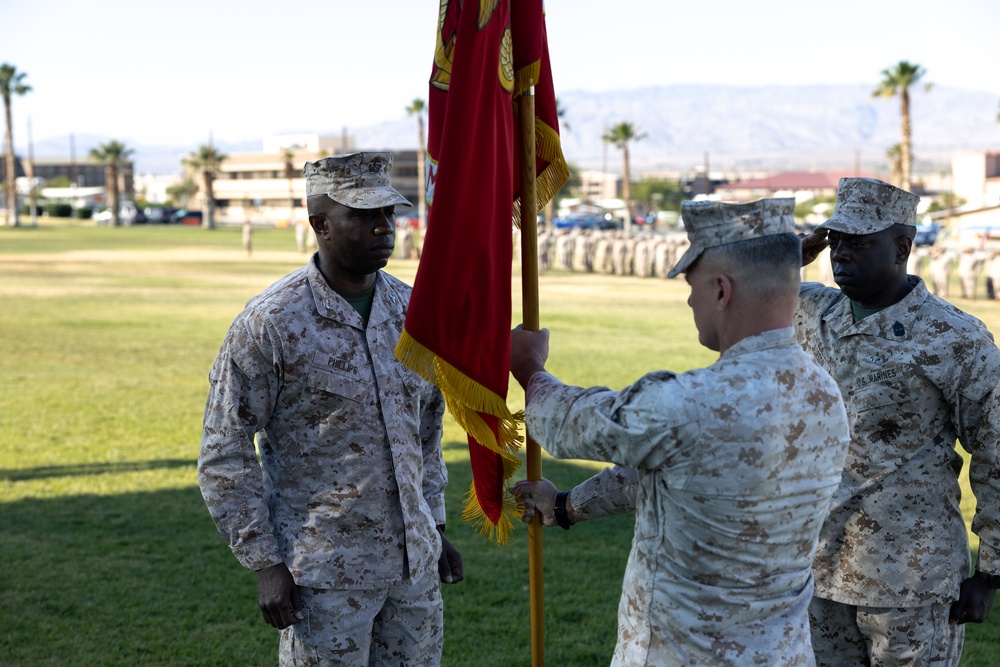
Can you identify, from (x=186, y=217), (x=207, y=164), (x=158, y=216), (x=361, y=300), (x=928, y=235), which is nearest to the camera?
(x=361, y=300)

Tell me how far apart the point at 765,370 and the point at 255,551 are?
1.86m

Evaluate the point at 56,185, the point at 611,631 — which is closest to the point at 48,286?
the point at 611,631

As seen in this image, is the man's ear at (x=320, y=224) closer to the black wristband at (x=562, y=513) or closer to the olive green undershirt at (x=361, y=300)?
the olive green undershirt at (x=361, y=300)

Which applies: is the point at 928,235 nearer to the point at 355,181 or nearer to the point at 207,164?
the point at 207,164

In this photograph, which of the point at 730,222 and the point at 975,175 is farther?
the point at 975,175

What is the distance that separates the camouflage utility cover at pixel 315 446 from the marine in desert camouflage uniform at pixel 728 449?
1.19 m

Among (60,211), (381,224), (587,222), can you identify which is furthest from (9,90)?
(381,224)

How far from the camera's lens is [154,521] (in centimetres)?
797

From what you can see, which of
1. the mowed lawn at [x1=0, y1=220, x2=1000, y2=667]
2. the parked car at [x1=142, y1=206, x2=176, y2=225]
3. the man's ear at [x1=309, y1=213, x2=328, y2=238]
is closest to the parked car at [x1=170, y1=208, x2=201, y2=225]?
the parked car at [x1=142, y1=206, x2=176, y2=225]

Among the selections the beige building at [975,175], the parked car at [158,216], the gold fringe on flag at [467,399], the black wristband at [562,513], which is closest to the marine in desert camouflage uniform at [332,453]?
the gold fringe on flag at [467,399]

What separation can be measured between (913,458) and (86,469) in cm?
780

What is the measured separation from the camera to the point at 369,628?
3.62 meters

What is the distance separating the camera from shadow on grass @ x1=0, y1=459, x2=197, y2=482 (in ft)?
30.2

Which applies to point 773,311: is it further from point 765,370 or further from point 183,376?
point 183,376
